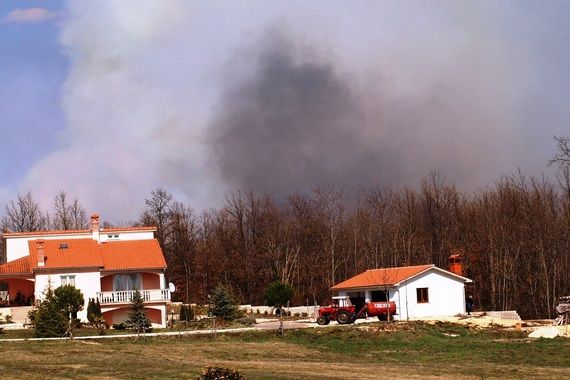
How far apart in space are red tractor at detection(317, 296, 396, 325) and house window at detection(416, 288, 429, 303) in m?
4.53

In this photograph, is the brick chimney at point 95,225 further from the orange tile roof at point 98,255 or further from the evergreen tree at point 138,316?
the evergreen tree at point 138,316

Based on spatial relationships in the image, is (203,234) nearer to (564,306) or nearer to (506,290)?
(506,290)

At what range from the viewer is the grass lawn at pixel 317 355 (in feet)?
85.1

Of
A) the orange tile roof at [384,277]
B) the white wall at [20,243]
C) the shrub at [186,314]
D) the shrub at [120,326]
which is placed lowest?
the shrub at [120,326]

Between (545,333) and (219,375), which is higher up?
→ (219,375)

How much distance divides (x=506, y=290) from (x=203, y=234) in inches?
1487

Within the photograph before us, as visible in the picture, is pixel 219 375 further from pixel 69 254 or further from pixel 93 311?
pixel 69 254

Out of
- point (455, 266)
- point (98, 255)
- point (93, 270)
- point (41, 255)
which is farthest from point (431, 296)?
point (41, 255)

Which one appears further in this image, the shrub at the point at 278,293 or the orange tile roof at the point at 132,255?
the shrub at the point at 278,293

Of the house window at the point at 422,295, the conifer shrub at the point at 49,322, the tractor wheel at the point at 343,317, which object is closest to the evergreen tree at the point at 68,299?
the conifer shrub at the point at 49,322

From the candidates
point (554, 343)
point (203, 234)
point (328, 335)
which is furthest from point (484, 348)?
point (203, 234)

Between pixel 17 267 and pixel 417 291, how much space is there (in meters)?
28.6

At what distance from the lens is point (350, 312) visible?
168ft

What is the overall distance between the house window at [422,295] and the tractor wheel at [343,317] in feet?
23.9
